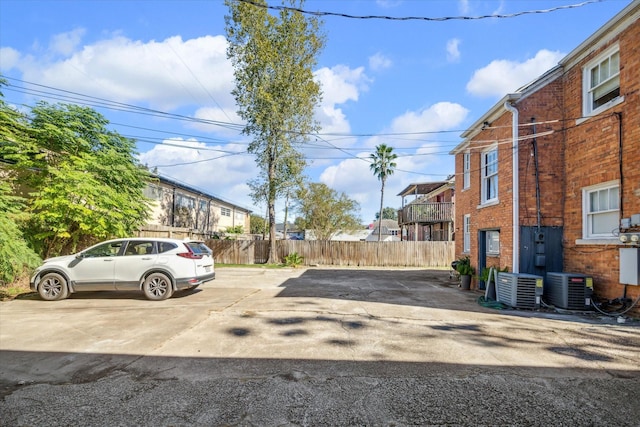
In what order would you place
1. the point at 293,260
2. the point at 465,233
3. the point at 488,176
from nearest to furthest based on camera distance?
1. the point at 488,176
2. the point at 465,233
3. the point at 293,260

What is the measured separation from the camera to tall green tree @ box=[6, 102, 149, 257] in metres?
10.2

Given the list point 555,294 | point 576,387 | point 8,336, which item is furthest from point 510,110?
point 8,336

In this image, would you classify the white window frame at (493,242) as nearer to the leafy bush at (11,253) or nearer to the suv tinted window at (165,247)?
the suv tinted window at (165,247)

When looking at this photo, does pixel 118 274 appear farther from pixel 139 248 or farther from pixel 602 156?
pixel 602 156

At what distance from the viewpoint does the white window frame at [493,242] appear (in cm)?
1134

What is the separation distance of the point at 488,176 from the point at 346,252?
1208 centimetres

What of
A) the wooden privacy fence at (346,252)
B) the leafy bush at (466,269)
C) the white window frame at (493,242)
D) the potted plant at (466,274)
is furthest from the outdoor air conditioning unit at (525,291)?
the wooden privacy fence at (346,252)

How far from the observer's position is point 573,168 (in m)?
9.31

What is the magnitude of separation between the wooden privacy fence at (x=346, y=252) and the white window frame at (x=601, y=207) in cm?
1410

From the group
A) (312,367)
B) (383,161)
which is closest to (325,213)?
(383,161)

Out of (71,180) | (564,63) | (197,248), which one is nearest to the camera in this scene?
(197,248)

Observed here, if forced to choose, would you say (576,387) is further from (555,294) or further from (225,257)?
(225,257)

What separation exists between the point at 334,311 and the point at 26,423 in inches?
213

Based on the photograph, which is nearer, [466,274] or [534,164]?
[534,164]
